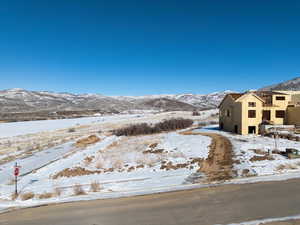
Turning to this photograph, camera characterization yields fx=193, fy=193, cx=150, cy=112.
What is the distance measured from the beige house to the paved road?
1832cm

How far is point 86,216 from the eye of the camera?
7984 millimetres

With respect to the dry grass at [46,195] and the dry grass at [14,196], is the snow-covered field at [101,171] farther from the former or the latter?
the dry grass at [14,196]

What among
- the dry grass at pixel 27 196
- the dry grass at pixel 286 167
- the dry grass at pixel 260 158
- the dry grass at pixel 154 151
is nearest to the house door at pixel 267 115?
the dry grass at pixel 260 158

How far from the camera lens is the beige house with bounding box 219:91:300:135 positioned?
27.0 m

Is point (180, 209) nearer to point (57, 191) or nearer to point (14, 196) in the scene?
point (57, 191)

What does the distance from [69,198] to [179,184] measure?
6025 mm

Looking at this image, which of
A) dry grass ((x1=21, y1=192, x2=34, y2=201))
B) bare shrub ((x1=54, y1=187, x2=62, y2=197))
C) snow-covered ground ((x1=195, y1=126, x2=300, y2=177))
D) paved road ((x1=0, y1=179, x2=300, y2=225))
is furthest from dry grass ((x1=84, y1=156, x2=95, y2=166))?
snow-covered ground ((x1=195, y1=126, x2=300, y2=177))

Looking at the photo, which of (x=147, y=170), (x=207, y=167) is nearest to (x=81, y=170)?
(x=147, y=170)

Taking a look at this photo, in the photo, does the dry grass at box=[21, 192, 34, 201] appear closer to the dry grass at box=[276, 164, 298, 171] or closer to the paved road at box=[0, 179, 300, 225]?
the paved road at box=[0, 179, 300, 225]

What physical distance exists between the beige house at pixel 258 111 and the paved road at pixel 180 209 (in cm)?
1832

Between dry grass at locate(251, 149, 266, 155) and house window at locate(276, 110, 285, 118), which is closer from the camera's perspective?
dry grass at locate(251, 149, 266, 155)

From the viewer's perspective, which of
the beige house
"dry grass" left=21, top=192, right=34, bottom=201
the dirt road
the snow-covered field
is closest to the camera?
"dry grass" left=21, top=192, right=34, bottom=201

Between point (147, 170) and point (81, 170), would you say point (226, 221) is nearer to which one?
point (147, 170)

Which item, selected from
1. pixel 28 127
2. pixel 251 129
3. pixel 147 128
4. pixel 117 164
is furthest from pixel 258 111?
pixel 28 127
